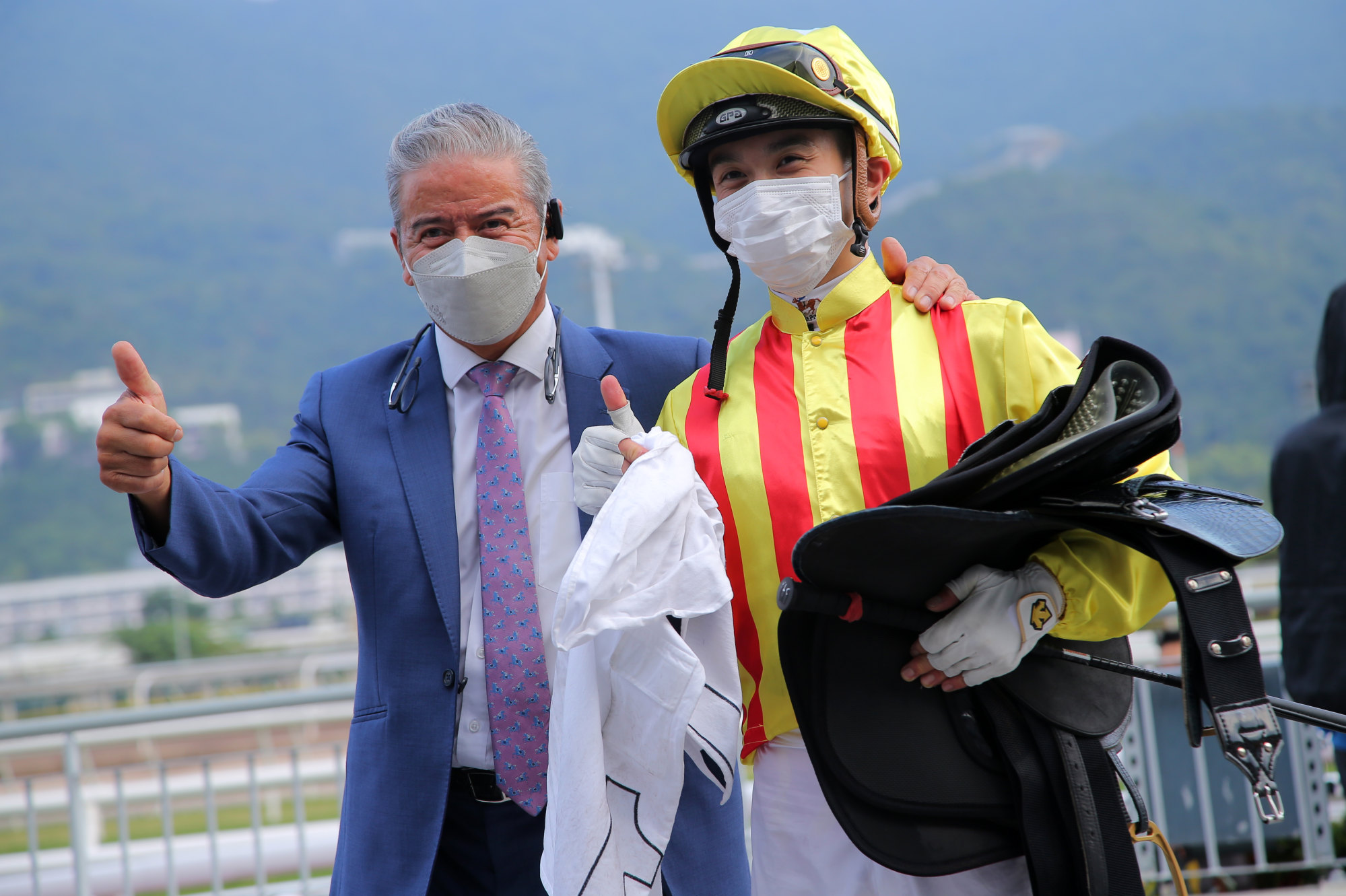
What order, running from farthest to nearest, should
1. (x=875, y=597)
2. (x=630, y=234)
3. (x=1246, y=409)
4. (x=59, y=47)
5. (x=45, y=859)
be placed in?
1. (x=59, y=47)
2. (x=630, y=234)
3. (x=1246, y=409)
4. (x=45, y=859)
5. (x=875, y=597)

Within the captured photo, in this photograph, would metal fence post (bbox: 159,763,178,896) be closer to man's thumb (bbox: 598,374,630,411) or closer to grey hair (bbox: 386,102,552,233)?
grey hair (bbox: 386,102,552,233)

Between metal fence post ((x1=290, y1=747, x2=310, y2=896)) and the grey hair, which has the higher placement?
the grey hair

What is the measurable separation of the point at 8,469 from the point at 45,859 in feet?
262

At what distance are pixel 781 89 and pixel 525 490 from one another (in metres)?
0.91

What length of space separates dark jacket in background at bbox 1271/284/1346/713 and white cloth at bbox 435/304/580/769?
1.98 metres

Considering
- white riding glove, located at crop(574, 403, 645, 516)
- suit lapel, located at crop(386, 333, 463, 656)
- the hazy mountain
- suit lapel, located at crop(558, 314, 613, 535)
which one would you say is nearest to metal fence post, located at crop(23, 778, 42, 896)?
suit lapel, located at crop(386, 333, 463, 656)

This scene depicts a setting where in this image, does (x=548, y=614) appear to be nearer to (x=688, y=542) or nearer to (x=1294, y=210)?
(x=688, y=542)

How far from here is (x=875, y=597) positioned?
170 centimetres

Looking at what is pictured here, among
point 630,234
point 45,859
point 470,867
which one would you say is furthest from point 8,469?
point 470,867

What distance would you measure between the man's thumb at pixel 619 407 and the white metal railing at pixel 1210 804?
10.7 feet

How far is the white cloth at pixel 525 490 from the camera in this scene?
85.1 inches

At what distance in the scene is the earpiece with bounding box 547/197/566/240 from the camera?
2.41m

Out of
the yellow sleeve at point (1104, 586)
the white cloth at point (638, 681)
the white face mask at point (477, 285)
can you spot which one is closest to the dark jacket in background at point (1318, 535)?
the yellow sleeve at point (1104, 586)

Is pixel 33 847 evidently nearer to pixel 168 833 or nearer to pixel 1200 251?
pixel 168 833
